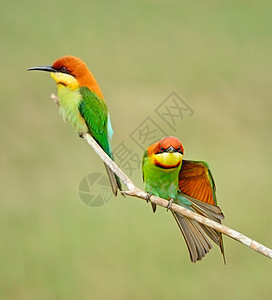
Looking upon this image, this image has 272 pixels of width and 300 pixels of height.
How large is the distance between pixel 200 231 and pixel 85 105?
0.66m

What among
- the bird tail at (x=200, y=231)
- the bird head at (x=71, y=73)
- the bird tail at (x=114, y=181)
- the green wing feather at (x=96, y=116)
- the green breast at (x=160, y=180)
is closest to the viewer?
the bird tail at (x=200, y=231)

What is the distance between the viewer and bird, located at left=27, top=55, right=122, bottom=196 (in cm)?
201

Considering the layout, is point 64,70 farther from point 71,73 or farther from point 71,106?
point 71,106

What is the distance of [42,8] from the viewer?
20.5 feet

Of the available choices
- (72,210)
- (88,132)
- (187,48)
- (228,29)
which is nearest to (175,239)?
(72,210)

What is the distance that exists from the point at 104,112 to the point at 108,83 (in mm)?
3355

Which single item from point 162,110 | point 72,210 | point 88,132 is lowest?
point 72,210

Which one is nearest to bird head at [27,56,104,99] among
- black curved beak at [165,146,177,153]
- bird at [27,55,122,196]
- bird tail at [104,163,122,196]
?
bird at [27,55,122,196]

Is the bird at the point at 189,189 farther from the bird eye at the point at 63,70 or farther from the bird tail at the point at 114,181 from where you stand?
the bird eye at the point at 63,70

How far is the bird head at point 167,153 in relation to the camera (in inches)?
64.2

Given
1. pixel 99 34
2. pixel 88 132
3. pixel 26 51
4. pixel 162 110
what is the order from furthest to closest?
pixel 99 34 → pixel 26 51 → pixel 162 110 → pixel 88 132

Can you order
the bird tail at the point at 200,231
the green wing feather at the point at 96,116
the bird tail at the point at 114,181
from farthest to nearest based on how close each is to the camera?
the green wing feather at the point at 96,116, the bird tail at the point at 114,181, the bird tail at the point at 200,231

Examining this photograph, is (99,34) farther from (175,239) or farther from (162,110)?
(175,239)

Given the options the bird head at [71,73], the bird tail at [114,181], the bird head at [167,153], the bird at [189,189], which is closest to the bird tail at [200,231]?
the bird at [189,189]
